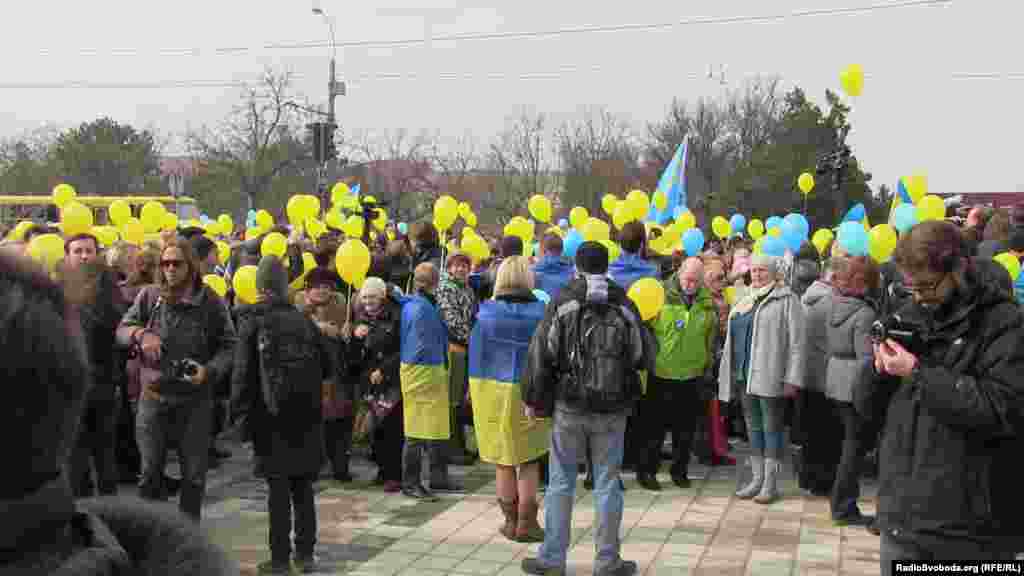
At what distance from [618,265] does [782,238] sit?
3.51 metres

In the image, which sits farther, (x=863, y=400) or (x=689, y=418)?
(x=689, y=418)

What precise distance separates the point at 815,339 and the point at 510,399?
283 centimetres

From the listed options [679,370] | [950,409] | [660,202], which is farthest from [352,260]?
[660,202]

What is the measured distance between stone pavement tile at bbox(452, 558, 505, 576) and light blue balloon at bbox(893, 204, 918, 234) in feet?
19.9

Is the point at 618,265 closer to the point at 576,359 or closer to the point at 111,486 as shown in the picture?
the point at 576,359

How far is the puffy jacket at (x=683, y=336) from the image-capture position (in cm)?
888

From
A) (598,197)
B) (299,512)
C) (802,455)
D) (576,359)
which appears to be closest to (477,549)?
(299,512)

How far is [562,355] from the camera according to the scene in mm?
6199

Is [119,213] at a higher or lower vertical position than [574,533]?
higher

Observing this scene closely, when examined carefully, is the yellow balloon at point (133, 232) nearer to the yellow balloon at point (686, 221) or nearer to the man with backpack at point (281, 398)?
the man with backpack at point (281, 398)

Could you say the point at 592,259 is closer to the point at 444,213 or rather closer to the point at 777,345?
the point at 777,345

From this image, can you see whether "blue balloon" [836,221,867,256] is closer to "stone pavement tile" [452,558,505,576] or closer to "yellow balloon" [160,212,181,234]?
"stone pavement tile" [452,558,505,576]

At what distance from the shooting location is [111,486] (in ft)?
23.5

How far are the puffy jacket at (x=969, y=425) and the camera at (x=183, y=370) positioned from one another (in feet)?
14.1
